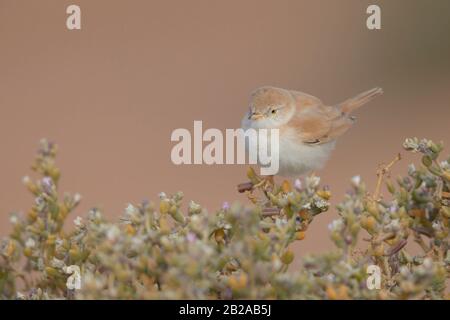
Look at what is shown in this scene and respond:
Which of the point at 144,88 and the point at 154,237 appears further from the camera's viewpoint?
the point at 144,88

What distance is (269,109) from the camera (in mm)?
4305

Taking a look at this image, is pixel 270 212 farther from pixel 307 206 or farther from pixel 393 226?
pixel 393 226

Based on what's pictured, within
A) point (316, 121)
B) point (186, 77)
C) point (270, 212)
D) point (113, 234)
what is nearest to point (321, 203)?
point (270, 212)

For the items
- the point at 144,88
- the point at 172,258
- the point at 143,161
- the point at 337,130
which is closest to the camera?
the point at 172,258

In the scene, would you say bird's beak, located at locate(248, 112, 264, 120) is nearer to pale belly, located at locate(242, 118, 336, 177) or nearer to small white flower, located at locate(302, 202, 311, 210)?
pale belly, located at locate(242, 118, 336, 177)

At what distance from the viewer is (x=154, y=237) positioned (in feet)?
6.59

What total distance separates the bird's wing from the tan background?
2873mm

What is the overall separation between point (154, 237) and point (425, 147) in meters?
1.14

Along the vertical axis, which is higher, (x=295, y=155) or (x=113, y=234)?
(x=295, y=155)

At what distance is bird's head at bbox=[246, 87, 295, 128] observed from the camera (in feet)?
14.1

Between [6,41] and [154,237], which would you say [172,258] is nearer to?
[154,237]

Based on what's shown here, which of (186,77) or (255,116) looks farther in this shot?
(186,77)

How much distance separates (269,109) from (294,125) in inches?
8.2
